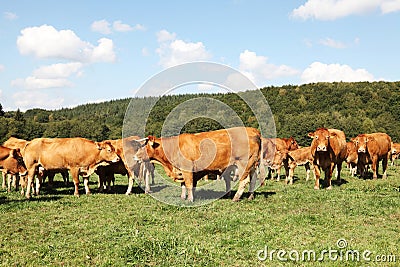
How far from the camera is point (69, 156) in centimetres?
1461

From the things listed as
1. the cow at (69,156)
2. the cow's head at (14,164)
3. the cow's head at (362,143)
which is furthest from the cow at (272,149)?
the cow's head at (14,164)

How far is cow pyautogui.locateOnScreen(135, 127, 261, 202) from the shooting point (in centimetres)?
1259

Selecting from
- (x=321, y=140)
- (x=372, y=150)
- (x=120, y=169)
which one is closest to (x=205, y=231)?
(x=120, y=169)

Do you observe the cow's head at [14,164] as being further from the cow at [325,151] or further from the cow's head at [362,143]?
the cow's head at [362,143]

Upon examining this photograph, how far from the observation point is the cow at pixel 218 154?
12.6 m

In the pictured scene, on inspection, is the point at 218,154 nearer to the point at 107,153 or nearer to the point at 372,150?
the point at 107,153

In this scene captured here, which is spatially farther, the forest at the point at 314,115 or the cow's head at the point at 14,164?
the forest at the point at 314,115

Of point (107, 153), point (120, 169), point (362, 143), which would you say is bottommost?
point (120, 169)

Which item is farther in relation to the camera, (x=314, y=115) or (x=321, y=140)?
(x=314, y=115)

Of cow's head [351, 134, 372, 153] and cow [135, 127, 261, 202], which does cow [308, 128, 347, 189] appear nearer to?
cow's head [351, 134, 372, 153]

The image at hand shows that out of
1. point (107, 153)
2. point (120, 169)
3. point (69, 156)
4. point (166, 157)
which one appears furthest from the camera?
point (120, 169)

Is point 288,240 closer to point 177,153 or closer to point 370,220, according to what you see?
point 370,220

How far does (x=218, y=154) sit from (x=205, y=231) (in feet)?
14.0

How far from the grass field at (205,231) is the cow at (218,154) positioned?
3.73 feet
